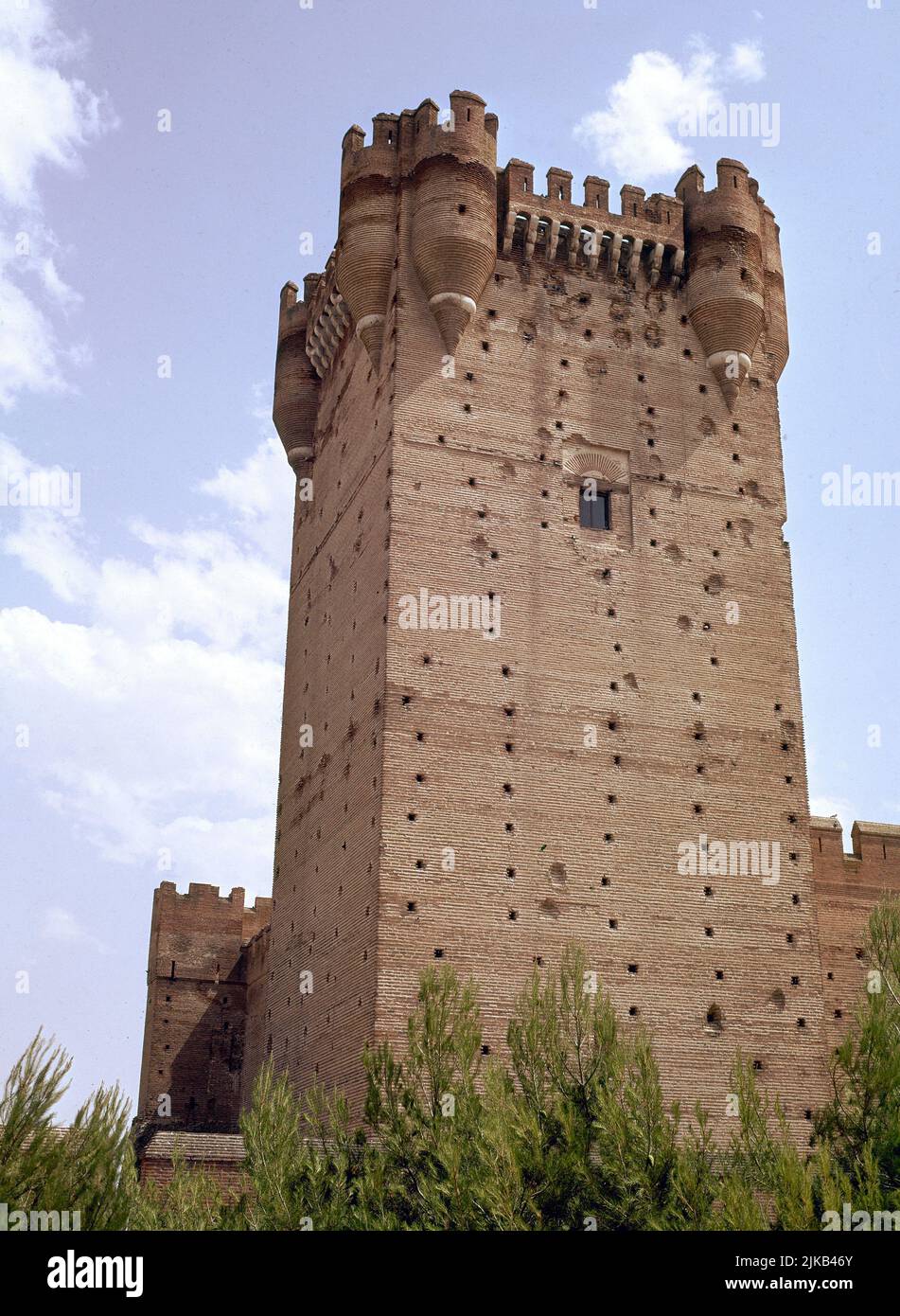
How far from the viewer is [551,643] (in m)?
22.1

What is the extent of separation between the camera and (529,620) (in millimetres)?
22078

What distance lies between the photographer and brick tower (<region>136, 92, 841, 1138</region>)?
20.6 metres

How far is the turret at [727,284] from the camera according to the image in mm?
24797

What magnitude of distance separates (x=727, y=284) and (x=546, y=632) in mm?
7138

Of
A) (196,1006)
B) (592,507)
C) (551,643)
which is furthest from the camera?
(196,1006)

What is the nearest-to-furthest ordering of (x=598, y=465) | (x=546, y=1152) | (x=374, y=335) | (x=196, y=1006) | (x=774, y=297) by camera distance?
(x=546, y=1152), (x=598, y=465), (x=374, y=335), (x=774, y=297), (x=196, y=1006)

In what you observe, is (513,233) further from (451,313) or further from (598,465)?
(598,465)

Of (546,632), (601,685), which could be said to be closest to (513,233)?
(546,632)
